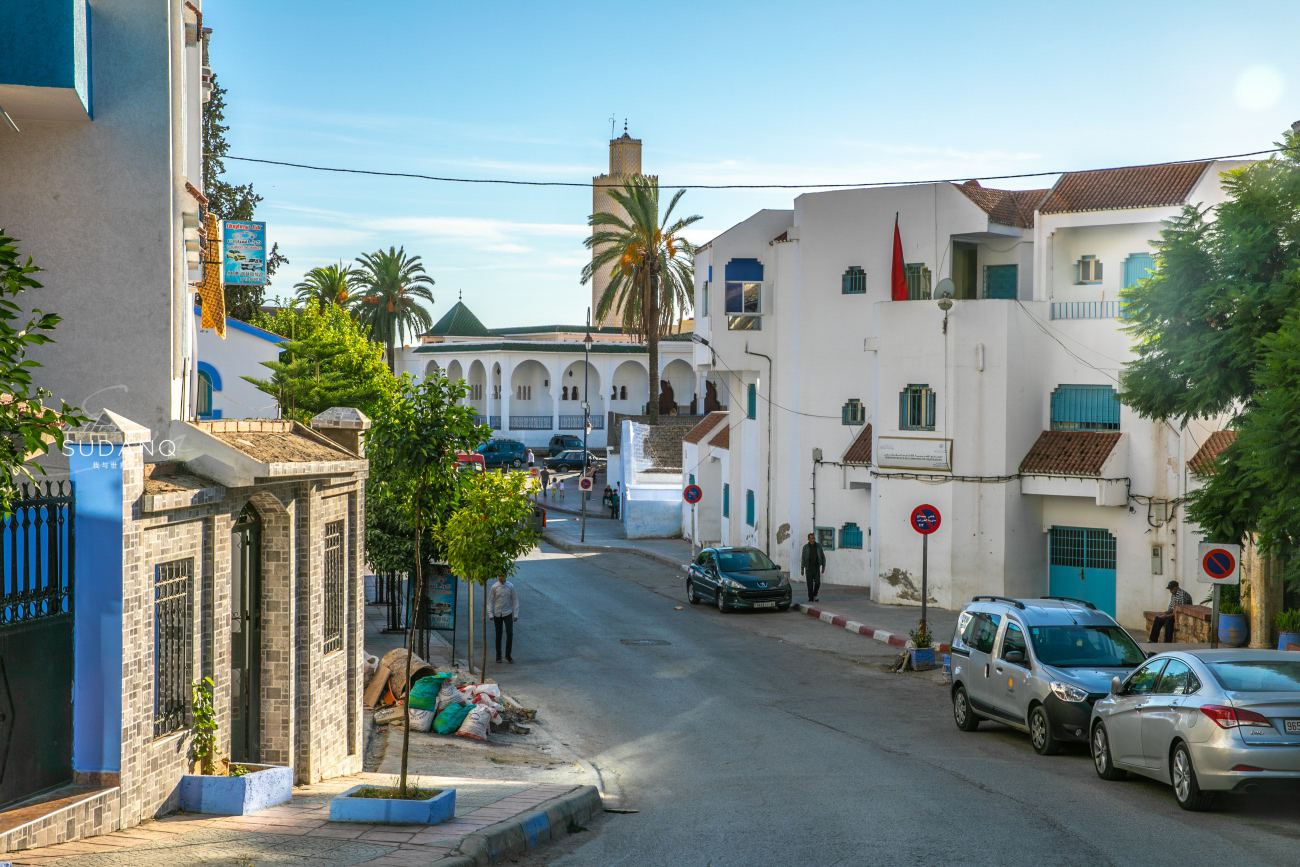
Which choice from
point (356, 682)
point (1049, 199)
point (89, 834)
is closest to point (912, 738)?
point (356, 682)

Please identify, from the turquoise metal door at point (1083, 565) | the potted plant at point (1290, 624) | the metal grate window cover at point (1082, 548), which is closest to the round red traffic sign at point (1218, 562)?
the potted plant at point (1290, 624)

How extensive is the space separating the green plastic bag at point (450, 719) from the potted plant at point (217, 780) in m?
5.57

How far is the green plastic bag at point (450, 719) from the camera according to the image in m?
16.2

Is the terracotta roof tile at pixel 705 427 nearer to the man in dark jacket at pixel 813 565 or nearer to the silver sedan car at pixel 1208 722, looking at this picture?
the man in dark jacket at pixel 813 565

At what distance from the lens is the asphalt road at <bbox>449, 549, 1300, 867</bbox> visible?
32.3 ft

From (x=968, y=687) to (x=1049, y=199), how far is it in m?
16.1

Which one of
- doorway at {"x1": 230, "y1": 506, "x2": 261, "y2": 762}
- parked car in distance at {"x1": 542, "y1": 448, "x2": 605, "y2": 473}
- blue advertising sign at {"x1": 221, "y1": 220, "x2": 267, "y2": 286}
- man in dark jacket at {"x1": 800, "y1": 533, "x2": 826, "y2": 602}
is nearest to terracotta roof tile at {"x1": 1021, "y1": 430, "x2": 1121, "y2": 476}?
man in dark jacket at {"x1": 800, "y1": 533, "x2": 826, "y2": 602}

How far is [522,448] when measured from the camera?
74.1 m

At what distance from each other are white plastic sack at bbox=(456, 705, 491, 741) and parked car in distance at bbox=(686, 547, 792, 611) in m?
14.0

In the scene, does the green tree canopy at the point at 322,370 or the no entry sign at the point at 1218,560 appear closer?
the no entry sign at the point at 1218,560

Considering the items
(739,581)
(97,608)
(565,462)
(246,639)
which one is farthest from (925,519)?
(565,462)

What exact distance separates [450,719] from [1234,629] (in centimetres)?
1521

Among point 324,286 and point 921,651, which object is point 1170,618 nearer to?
point 921,651

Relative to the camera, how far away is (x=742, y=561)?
30.8m
